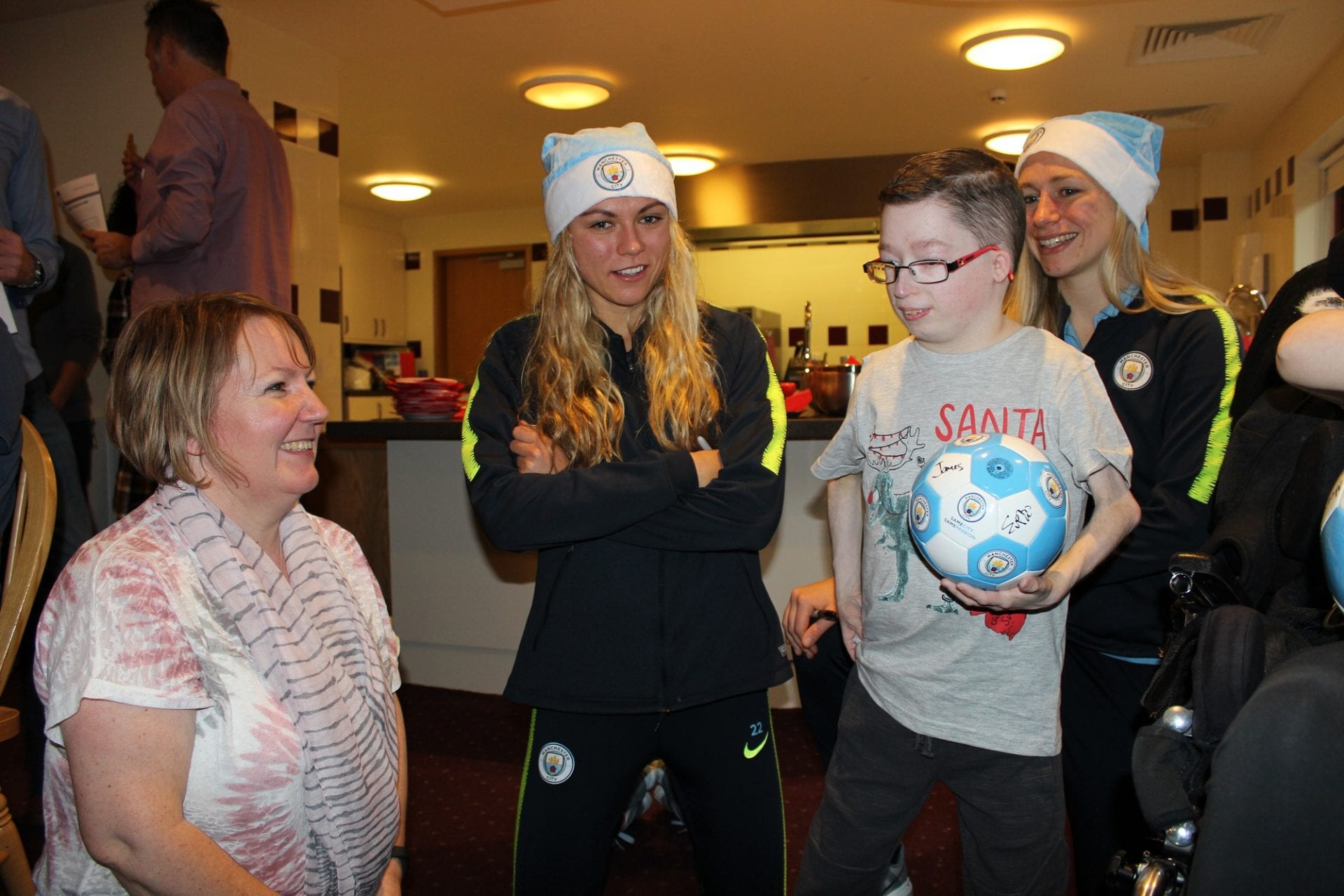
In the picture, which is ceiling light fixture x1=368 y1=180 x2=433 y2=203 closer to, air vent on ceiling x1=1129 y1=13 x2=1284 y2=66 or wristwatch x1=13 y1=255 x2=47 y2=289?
air vent on ceiling x1=1129 y1=13 x2=1284 y2=66

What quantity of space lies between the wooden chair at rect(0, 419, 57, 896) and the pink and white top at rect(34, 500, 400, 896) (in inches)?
21.5

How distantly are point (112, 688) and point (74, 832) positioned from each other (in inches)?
9.9

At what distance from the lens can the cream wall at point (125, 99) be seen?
4262 millimetres

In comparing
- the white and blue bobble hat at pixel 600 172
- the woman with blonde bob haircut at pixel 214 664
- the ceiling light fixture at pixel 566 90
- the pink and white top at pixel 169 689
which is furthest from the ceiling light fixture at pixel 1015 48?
the pink and white top at pixel 169 689

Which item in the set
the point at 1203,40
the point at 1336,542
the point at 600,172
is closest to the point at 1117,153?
the point at 600,172

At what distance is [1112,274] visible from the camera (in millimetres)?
1592

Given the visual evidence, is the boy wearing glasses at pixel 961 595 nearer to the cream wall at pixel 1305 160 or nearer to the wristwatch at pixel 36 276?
the wristwatch at pixel 36 276

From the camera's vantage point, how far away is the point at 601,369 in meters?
1.58

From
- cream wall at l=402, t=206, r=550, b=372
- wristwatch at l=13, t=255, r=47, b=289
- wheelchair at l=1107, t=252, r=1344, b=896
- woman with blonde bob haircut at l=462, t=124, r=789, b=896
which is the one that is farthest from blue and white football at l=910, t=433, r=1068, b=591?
cream wall at l=402, t=206, r=550, b=372

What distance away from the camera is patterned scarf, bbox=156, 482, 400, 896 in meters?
1.13

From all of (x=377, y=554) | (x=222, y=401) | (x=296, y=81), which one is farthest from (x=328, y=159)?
(x=222, y=401)

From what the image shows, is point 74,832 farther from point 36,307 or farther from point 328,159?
point 328,159

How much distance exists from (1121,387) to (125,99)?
456 cm

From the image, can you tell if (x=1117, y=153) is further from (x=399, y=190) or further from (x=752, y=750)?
(x=399, y=190)
